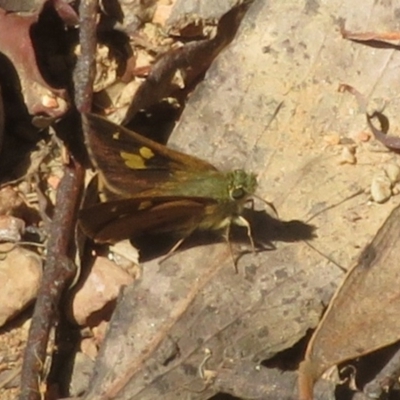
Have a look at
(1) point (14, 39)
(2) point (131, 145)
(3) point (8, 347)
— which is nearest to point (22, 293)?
(3) point (8, 347)

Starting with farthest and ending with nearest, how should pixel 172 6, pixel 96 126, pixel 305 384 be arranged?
pixel 172 6 → pixel 96 126 → pixel 305 384

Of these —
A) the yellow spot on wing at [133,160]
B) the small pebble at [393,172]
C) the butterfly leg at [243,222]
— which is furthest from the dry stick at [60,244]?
the small pebble at [393,172]

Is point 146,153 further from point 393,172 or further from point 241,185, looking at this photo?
point 393,172

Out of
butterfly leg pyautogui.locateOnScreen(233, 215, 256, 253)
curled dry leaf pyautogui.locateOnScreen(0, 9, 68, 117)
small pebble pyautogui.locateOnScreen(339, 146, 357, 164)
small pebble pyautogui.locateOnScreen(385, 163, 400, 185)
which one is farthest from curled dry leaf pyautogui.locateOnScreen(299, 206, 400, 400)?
curled dry leaf pyautogui.locateOnScreen(0, 9, 68, 117)

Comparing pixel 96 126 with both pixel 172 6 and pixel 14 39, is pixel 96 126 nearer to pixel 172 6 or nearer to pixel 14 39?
pixel 14 39

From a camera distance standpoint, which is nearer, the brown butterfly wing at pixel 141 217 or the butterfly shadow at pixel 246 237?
the brown butterfly wing at pixel 141 217

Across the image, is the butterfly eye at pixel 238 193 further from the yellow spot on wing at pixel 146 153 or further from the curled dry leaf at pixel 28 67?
the curled dry leaf at pixel 28 67

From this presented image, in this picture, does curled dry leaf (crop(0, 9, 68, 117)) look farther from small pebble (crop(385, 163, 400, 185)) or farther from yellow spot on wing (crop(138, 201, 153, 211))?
small pebble (crop(385, 163, 400, 185))
